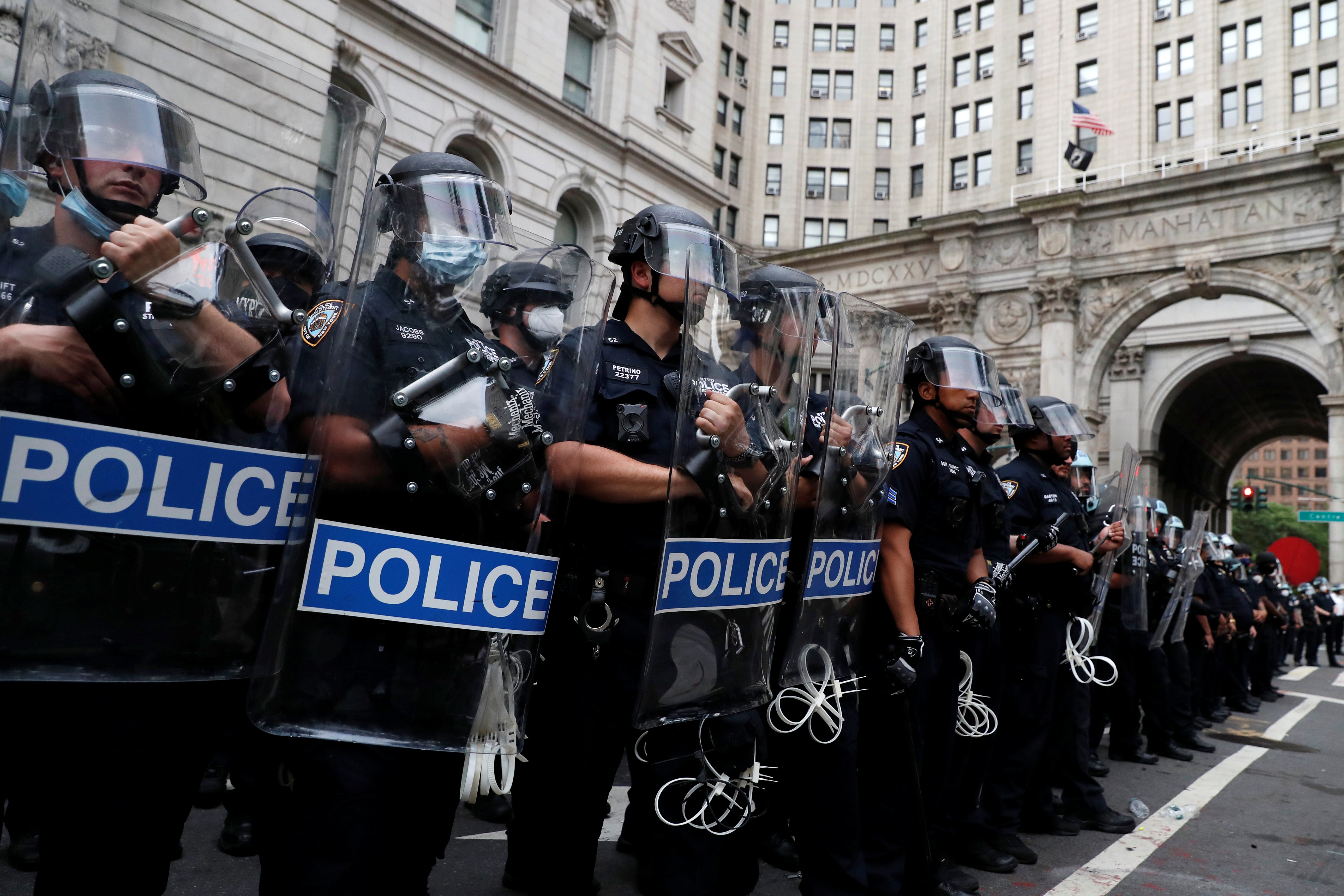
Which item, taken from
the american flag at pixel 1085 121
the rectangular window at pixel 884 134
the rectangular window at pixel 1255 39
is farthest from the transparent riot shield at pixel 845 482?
the rectangular window at pixel 884 134

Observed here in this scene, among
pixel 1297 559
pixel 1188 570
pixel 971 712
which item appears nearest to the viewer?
pixel 971 712

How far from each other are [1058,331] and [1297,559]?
847 cm

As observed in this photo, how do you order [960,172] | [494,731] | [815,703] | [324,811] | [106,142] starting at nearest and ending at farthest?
[106,142] < [324,811] < [494,731] < [815,703] < [960,172]

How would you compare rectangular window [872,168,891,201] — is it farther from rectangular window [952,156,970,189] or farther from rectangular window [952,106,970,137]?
rectangular window [952,106,970,137]

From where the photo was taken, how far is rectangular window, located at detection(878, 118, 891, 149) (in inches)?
1750

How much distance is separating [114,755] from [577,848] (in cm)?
121

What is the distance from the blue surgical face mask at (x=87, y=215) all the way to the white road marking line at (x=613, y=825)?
9.56ft

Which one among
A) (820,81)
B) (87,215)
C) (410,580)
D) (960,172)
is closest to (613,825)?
(410,580)

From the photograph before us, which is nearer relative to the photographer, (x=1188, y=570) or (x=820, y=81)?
(x=1188, y=570)

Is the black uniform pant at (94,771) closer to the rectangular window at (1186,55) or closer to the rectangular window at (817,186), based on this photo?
the rectangular window at (1186,55)

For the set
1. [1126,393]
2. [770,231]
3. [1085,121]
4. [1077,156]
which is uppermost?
[770,231]

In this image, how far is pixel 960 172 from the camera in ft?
136

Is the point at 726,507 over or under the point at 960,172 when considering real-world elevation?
under

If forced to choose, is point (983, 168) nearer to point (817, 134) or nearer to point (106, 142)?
point (817, 134)
